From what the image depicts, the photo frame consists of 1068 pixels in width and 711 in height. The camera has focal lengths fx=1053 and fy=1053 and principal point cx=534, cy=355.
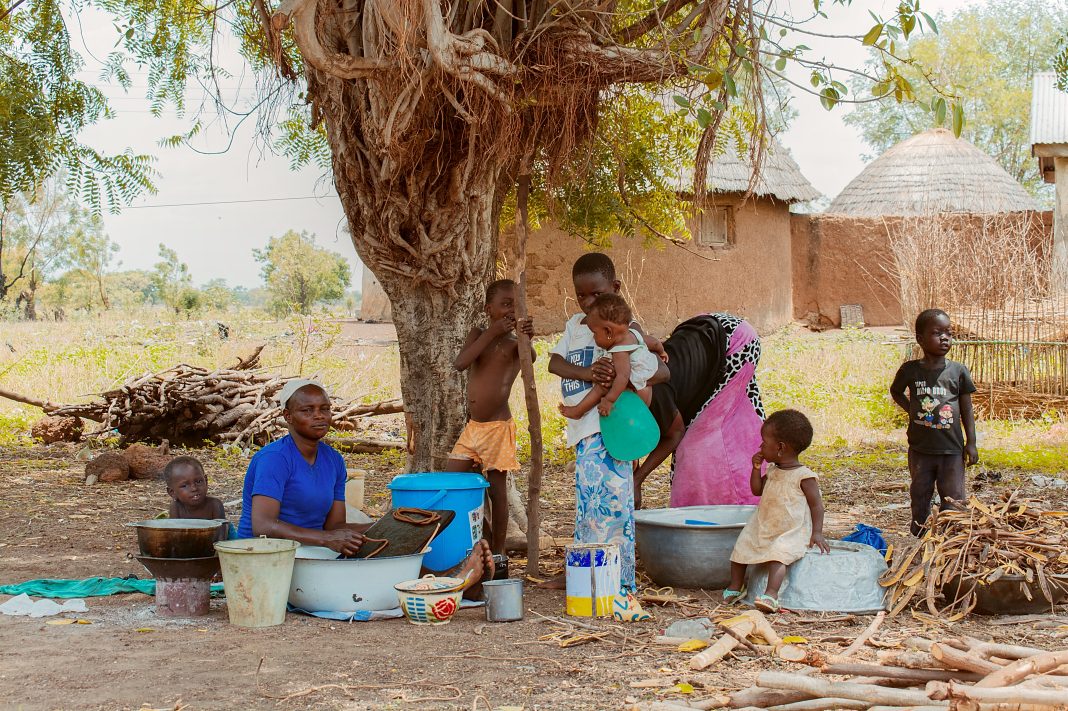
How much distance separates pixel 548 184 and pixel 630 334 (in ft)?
5.10

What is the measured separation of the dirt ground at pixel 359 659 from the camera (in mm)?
3160

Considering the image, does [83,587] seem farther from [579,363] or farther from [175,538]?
[579,363]

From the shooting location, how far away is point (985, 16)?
110ft

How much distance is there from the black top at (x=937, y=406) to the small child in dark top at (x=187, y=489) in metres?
3.61

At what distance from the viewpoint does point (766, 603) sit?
425cm

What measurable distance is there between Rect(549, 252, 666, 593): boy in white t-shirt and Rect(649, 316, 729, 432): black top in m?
0.59

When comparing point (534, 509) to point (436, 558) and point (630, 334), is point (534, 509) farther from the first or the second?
point (630, 334)

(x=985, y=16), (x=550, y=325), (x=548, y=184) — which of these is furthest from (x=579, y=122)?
(x=985, y=16)

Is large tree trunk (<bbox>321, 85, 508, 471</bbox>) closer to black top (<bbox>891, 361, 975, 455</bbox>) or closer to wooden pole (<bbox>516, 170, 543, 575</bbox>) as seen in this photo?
wooden pole (<bbox>516, 170, 543, 575</bbox>)

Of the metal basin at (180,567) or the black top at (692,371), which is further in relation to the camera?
the black top at (692,371)

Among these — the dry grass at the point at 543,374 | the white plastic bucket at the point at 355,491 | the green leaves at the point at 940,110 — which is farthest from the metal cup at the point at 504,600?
the dry grass at the point at 543,374

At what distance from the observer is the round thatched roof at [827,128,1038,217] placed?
1978 cm

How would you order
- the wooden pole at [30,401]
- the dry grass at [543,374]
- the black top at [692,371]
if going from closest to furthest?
the black top at [692,371] < the dry grass at [543,374] < the wooden pole at [30,401]

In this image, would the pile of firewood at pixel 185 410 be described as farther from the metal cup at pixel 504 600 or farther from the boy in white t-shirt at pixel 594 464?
the metal cup at pixel 504 600
